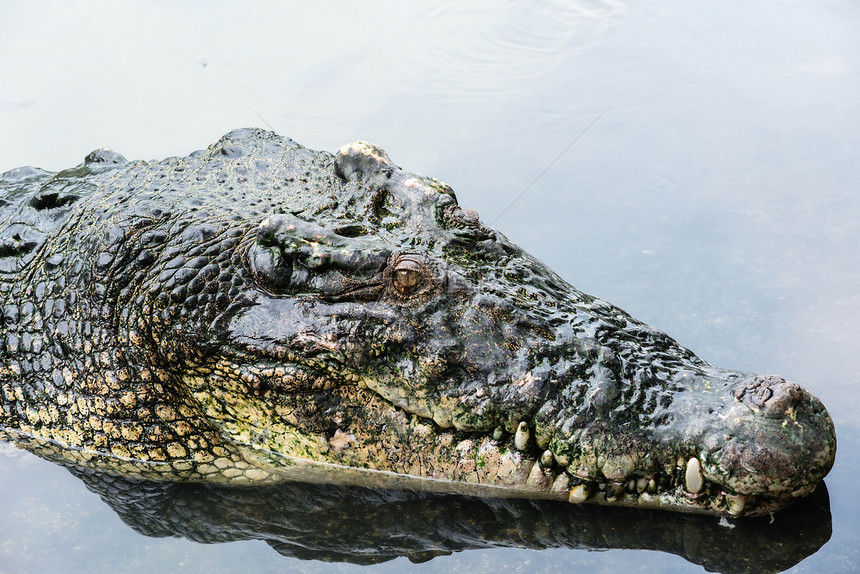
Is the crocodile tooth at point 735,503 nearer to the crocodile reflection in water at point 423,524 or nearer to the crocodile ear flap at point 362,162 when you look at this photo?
the crocodile reflection in water at point 423,524

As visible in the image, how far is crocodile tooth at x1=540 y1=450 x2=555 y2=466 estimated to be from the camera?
13.4ft

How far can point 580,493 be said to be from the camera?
4133 mm

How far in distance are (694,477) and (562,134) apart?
393 centimetres

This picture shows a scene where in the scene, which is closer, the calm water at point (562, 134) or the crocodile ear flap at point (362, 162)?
the calm water at point (562, 134)

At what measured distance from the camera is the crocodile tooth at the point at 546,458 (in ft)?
13.4

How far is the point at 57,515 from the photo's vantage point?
4.75 metres

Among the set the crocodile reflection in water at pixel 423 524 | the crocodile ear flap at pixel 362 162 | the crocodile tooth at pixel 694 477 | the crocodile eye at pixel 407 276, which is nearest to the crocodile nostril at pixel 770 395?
the crocodile tooth at pixel 694 477

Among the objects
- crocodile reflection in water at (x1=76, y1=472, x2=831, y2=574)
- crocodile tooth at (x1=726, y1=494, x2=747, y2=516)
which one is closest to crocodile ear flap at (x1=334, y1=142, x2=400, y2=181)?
crocodile reflection in water at (x1=76, y1=472, x2=831, y2=574)

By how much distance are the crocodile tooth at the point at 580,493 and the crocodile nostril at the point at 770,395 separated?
0.70 metres

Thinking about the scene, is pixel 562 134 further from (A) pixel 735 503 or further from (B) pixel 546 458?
(A) pixel 735 503

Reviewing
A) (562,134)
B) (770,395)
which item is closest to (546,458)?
(770,395)

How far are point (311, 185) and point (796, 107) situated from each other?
4178 mm

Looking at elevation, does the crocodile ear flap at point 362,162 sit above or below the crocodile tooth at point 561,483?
above

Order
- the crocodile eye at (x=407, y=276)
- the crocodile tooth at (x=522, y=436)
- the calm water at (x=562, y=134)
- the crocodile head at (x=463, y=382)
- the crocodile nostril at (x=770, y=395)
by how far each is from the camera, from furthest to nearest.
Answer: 1. the calm water at (x=562, y=134)
2. the crocodile eye at (x=407, y=276)
3. the crocodile tooth at (x=522, y=436)
4. the crocodile head at (x=463, y=382)
5. the crocodile nostril at (x=770, y=395)
